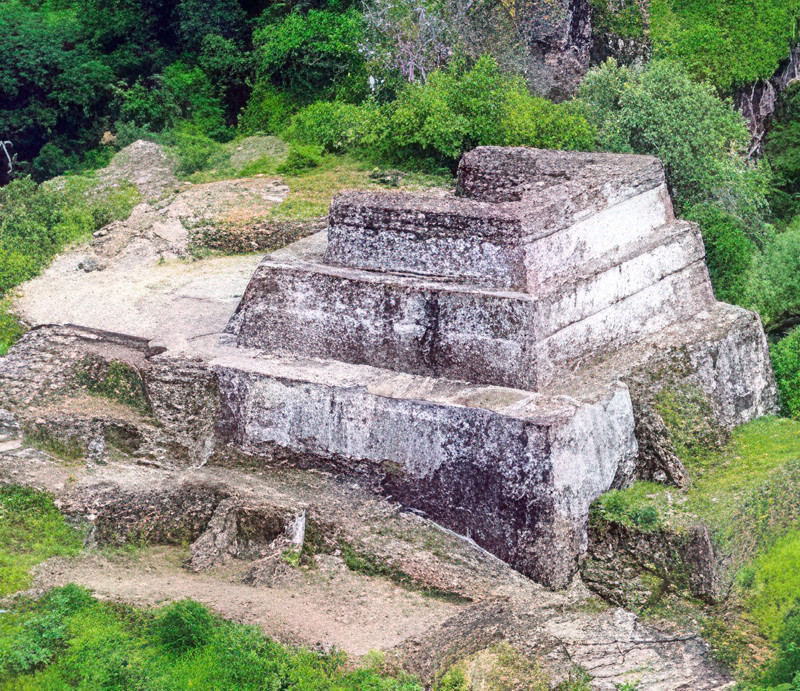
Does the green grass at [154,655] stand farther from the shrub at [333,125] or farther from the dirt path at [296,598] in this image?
the shrub at [333,125]

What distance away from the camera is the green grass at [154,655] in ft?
26.6

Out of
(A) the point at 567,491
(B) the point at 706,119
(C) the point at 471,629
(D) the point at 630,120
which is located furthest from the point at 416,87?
(C) the point at 471,629

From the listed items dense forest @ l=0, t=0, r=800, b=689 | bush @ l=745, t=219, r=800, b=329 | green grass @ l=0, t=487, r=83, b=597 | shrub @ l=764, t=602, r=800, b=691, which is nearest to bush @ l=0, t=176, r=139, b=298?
dense forest @ l=0, t=0, r=800, b=689

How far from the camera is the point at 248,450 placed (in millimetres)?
10945

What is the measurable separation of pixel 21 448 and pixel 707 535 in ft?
21.5

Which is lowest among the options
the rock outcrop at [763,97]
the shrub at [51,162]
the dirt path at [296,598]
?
the dirt path at [296,598]

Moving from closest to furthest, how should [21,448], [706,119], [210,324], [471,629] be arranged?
1. [471,629]
2. [21,448]
3. [210,324]
4. [706,119]

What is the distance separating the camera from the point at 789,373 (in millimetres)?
12102

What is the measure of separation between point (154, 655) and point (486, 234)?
15.5 feet

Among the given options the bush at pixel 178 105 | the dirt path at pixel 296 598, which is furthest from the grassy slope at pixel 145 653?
the bush at pixel 178 105

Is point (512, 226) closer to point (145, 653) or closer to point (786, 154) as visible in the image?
point (145, 653)

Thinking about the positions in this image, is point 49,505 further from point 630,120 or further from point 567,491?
point 630,120

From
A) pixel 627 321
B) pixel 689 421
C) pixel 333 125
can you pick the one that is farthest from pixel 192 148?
pixel 689 421

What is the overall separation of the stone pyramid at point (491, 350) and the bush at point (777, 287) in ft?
5.85
